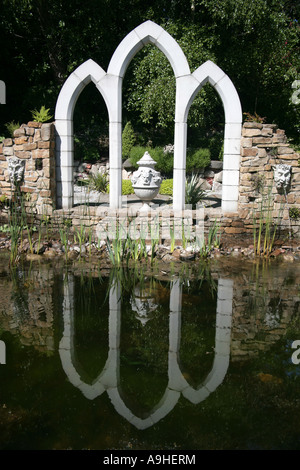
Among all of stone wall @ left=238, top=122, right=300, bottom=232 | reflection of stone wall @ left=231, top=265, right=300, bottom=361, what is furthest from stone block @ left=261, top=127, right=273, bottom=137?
reflection of stone wall @ left=231, top=265, right=300, bottom=361

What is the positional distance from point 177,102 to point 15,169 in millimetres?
3091

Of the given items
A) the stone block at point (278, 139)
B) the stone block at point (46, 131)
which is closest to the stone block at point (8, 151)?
the stone block at point (46, 131)

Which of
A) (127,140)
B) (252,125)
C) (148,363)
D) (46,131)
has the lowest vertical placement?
(148,363)

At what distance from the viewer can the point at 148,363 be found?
11.7ft

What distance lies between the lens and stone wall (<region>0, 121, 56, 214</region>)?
7473 millimetres

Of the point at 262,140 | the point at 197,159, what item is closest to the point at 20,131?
the point at 262,140

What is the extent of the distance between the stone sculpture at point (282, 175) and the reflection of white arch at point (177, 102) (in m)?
0.67

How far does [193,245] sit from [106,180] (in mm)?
5243

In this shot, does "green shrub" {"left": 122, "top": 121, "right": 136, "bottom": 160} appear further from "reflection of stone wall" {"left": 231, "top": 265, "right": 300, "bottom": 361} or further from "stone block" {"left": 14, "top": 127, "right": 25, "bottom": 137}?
"reflection of stone wall" {"left": 231, "top": 265, "right": 300, "bottom": 361}

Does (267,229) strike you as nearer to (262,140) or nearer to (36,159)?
(262,140)

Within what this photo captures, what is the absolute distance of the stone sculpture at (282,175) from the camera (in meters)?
7.28

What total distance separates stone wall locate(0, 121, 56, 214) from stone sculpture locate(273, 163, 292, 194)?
3.93 metres

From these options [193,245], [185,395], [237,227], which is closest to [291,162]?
[237,227]
